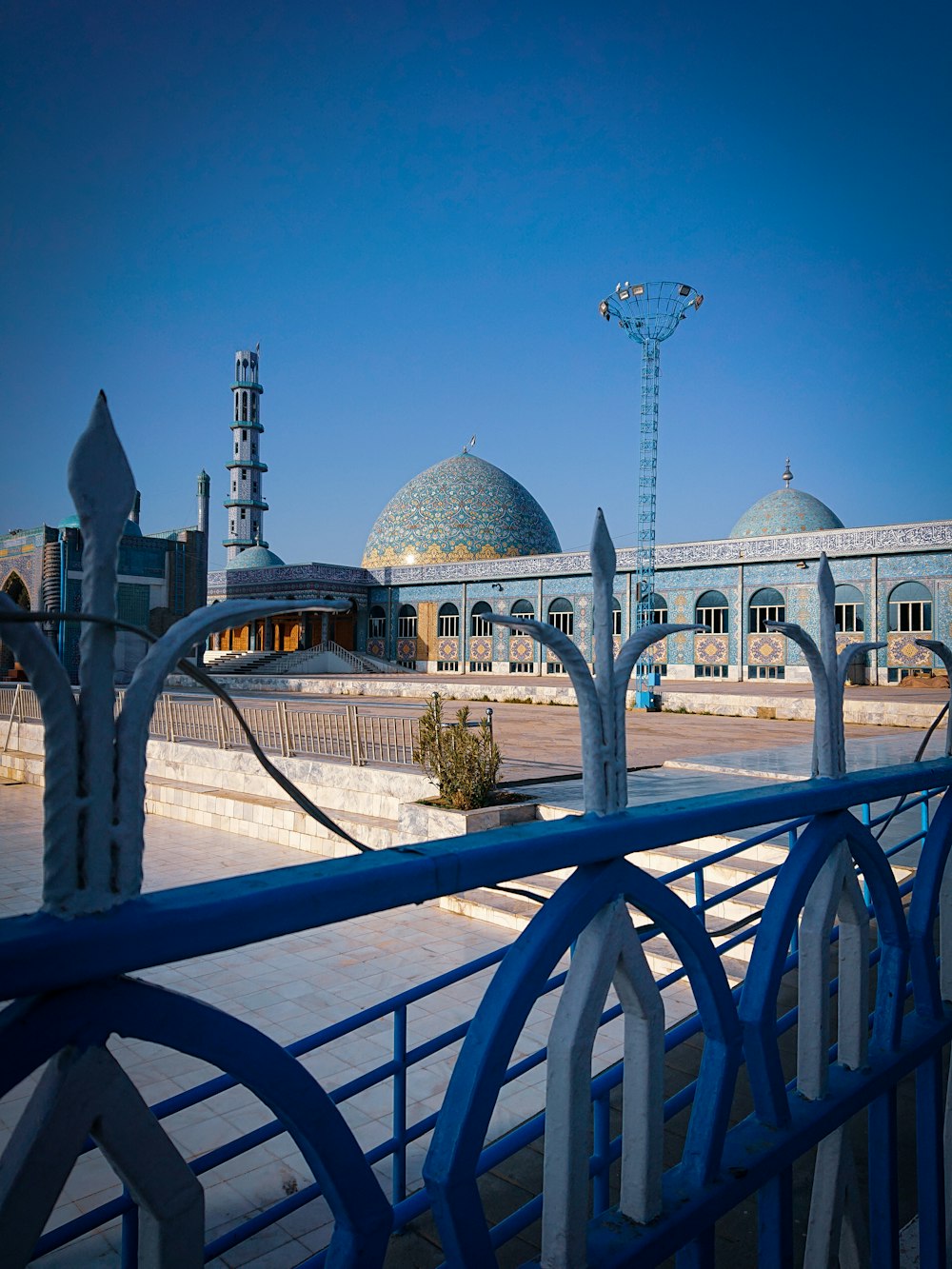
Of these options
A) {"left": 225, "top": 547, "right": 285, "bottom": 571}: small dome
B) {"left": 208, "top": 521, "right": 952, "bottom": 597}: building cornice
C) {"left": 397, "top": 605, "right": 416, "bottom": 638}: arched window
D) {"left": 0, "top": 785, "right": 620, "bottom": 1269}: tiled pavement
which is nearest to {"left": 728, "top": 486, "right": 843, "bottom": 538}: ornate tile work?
{"left": 208, "top": 521, "right": 952, "bottom": 597}: building cornice

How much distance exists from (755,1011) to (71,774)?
95cm

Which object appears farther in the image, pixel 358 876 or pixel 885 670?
pixel 885 670

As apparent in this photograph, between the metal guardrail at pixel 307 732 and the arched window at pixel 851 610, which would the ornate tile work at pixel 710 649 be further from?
the metal guardrail at pixel 307 732

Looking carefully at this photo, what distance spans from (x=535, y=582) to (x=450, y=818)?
2346cm

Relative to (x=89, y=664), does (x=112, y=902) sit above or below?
below

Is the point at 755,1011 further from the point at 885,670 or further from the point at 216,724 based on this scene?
the point at 885,670

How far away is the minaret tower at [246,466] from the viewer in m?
37.9

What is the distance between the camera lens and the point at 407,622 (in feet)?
107

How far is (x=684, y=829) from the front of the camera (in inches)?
42.9

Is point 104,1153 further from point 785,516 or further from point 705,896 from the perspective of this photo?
point 785,516

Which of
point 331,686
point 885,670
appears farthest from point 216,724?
point 885,670

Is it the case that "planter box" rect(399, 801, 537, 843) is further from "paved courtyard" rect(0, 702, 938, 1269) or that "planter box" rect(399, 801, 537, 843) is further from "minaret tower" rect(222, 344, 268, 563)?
"minaret tower" rect(222, 344, 268, 563)

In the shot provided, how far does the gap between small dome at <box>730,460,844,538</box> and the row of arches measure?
4641 mm

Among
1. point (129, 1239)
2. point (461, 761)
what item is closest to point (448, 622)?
point (461, 761)
